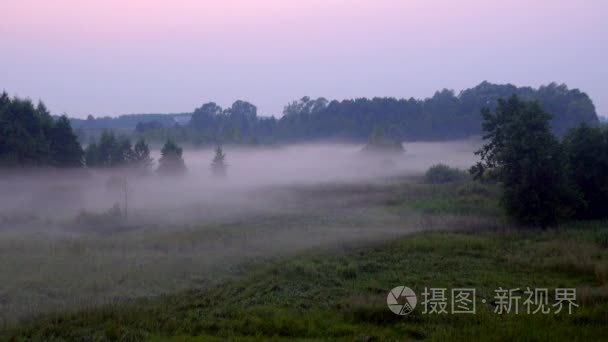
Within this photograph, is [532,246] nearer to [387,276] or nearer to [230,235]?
[387,276]

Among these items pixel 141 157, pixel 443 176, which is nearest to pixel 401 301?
pixel 443 176

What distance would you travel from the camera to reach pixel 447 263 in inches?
592

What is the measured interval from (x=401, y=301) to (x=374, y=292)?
1565 mm

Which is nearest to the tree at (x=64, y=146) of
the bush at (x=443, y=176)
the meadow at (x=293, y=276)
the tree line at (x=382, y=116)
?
the meadow at (x=293, y=276)

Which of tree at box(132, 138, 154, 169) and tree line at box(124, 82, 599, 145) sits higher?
Answer: tree line at box(124, 82, 599, 145)

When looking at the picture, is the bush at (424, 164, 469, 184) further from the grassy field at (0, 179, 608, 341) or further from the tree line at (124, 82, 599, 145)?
the tree line at (124, 82, 599, 145)

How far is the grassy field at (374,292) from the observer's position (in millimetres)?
9461

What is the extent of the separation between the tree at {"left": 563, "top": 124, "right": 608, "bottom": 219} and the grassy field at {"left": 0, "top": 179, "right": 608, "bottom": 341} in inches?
105

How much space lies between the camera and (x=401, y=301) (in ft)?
35.3

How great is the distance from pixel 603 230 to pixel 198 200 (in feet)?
88.5

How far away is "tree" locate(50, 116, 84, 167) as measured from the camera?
43.6 metres

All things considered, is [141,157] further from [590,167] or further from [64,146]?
[590,167]

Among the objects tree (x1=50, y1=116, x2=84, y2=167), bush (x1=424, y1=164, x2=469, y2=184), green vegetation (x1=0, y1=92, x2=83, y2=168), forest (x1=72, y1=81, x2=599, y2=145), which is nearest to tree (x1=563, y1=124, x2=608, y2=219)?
bush (x1=424, y1=164, x2=469, y2=184)

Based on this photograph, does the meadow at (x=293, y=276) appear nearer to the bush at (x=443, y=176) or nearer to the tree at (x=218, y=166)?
the bush at (x=443, y=176)
